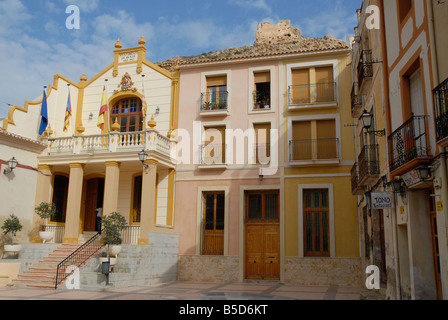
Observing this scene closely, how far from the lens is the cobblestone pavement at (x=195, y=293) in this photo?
11.8m

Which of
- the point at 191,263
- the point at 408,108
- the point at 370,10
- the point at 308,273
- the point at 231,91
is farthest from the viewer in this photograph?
the point at 231,91

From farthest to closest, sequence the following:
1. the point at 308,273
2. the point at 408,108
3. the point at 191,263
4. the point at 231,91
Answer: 1. the point at 231,91
2. the point at 191,263
3. the point at 308,273
4. the point at 408,108

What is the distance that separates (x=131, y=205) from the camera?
61.1ft

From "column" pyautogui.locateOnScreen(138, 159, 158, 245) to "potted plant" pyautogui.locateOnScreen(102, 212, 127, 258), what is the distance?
2.57 ft

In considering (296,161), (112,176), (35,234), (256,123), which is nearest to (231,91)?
(256,123)

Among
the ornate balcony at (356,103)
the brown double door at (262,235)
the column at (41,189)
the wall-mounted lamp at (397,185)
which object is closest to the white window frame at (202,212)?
the brown double door at (262,235)

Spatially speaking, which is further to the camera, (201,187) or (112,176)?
(201,187)

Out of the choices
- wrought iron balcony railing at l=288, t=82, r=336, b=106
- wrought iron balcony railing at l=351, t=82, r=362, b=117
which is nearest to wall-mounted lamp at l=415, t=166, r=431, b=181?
wrought iron balcony railing at l=351, t=82, r=362, b=117

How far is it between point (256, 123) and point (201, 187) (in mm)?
3641

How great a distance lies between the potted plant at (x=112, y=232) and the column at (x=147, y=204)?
0.78 m

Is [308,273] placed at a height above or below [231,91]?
below

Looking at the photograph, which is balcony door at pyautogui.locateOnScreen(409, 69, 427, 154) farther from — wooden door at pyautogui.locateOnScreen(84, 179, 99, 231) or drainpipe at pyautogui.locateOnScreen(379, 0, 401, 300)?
wooden door at pyautogui.locateOnScreen(84, 179, 99, 231)

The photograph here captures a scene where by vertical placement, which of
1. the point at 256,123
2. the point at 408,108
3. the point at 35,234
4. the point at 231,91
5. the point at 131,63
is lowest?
the point at 35,234

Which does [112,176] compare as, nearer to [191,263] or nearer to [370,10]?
[191,263]
